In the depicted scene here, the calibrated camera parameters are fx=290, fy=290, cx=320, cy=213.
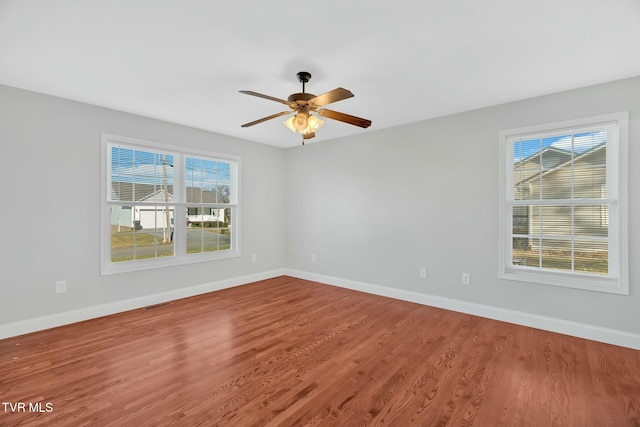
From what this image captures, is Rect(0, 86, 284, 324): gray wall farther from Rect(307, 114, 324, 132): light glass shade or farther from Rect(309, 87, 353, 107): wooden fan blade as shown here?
Rect(309, 87, 353, 107): wooden fan blade

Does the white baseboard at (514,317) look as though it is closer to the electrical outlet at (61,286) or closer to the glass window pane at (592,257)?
the glass window pane at (592,257)

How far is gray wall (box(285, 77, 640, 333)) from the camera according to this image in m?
2.88

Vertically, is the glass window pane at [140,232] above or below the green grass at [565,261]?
above

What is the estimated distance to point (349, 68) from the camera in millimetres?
2568

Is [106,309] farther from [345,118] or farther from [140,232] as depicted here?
[345,118]

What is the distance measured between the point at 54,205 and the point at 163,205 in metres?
1.17

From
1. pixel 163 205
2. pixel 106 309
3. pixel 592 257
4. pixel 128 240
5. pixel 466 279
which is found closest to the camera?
pixel 592 257

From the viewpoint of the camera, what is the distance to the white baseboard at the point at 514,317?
277 cm

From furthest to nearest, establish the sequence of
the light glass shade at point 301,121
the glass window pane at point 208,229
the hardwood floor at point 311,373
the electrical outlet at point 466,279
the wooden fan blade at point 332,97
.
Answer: the glass window pane at point 208,229 → the electrical outlet at point 466,279 → the light glass shade at point 301,121 → the wooden fan blade at point 332,97 → the hardwood floor at point 311,373

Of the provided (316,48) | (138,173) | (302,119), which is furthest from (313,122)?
(138,173)

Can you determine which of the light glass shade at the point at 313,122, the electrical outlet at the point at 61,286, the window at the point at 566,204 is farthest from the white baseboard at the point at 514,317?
the electrical outlet at the point at 61,286

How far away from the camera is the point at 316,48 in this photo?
226cm

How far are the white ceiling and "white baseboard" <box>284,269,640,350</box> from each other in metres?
2.42

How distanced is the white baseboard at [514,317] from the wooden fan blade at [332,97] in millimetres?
2925
